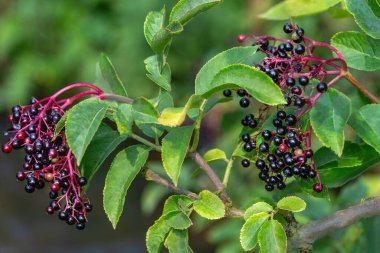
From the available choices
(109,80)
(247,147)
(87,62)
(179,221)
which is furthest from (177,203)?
(87,62)

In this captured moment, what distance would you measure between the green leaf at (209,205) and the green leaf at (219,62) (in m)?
0.17

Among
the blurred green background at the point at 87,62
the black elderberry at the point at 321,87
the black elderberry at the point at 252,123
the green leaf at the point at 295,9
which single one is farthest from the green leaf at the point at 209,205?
the blurred green background at the point at 87,62

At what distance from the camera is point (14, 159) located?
5977 millimetres

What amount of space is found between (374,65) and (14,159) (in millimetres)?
5350

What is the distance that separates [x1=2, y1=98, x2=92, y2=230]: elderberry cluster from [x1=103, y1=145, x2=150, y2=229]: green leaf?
0.13ft

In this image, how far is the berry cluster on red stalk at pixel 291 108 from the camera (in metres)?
0.91

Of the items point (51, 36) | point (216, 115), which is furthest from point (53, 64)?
point (216, 115)

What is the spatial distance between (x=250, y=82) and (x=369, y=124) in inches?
7.9

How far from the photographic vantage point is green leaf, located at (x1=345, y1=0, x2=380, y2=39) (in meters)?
0.94

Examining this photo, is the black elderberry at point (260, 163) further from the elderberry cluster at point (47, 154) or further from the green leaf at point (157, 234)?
the elderberry cluster at point (47, 154)

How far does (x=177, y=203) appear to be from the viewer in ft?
3.26

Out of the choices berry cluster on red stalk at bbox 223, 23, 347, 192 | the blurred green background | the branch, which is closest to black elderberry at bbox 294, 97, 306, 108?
berry cluster on red stalk at bbox 223, 23, 347, 192

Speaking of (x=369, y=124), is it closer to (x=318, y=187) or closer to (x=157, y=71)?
(x=318, y=187)

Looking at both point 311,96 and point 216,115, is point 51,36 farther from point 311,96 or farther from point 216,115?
point 311,96
